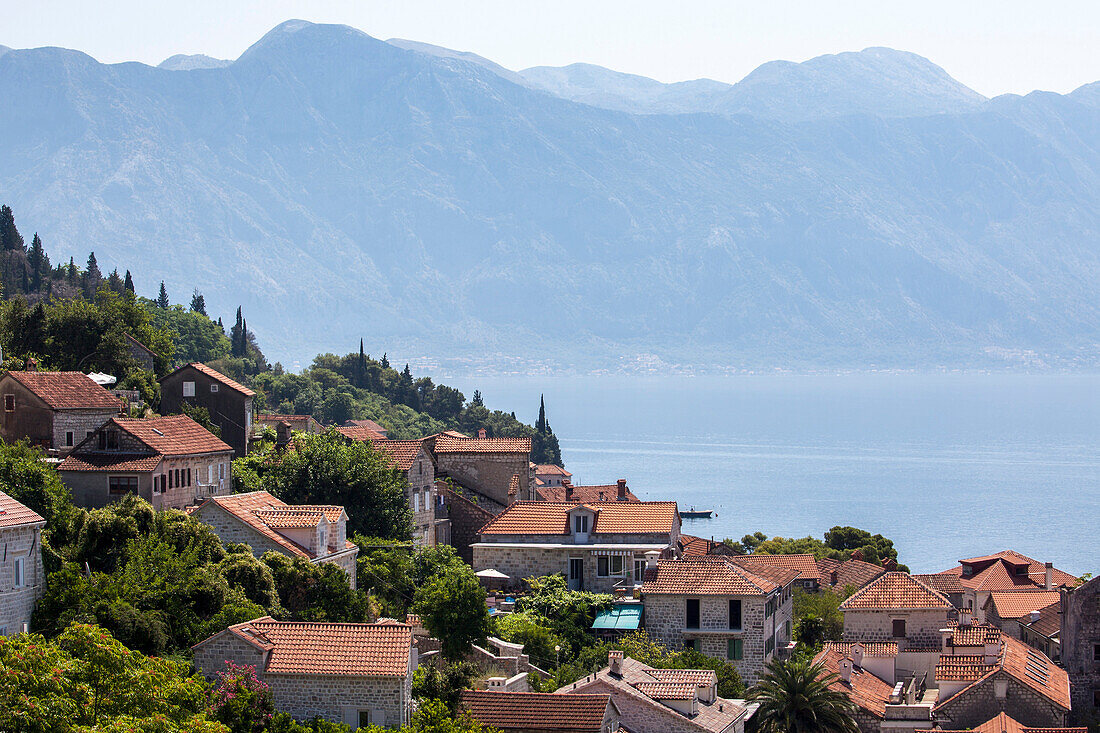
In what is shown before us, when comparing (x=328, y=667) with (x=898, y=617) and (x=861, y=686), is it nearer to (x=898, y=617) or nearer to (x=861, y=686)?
(x=861, y=686)

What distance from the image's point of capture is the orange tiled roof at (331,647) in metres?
41.6

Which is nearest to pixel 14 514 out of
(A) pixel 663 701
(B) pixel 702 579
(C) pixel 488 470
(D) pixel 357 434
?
(A) pixel 663 701

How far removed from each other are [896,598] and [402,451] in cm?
2223

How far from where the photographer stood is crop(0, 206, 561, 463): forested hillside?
7606 centimetres

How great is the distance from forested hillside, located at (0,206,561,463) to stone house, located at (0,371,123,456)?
8.52 m

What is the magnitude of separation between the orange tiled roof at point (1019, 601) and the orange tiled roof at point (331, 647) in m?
36.9

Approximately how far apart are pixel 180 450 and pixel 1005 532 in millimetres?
142222

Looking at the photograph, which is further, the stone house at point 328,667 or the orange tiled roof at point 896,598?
the orange tiled roof at point 896,598

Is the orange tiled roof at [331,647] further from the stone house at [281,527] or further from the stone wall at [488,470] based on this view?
the stone wall at [488,470]

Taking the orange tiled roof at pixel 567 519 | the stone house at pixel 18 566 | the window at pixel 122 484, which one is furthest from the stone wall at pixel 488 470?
the stone house at pixel 18 566

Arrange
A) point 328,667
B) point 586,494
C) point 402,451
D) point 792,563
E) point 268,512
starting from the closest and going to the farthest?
point 328,667
point 268,512
point 402,451
point 792,563
point 586,494

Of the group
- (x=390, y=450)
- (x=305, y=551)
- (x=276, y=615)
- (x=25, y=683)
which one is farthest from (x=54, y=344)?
(x=25, y=683)

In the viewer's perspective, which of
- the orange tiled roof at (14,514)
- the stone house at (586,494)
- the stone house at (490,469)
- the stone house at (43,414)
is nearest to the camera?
the orange tiled roof at (14,514)

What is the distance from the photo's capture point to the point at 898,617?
60.3 metres
